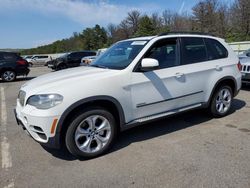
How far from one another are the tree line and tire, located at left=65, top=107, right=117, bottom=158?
7572 millimetres

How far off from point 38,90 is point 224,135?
3170 mm

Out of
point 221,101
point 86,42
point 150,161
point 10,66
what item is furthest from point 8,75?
point 86,42

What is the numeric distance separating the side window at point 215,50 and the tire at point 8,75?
12316mm

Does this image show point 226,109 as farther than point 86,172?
Yes

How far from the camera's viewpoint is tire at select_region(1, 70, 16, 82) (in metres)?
15.0

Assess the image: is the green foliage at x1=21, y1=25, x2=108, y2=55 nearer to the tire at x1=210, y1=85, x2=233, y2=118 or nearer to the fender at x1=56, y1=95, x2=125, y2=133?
the tire at x1=210, y1=85, x2=233, y2=118

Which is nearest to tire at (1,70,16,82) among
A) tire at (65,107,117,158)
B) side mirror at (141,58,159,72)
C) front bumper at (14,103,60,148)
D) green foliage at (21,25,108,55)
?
front bumper at (14,103,60,148)

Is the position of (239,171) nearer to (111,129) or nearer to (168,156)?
(168,156)

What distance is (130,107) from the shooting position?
4.41 m

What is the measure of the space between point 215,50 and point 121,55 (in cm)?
202

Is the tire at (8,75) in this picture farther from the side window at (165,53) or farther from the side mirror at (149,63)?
the side mirror at (149,63)

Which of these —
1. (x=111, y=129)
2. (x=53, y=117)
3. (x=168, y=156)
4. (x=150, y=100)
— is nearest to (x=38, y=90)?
(x=53, y=117)

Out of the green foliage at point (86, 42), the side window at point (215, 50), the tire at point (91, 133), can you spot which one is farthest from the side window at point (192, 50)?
the green foliage at point (86, 42)

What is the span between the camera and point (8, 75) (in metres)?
15.2
